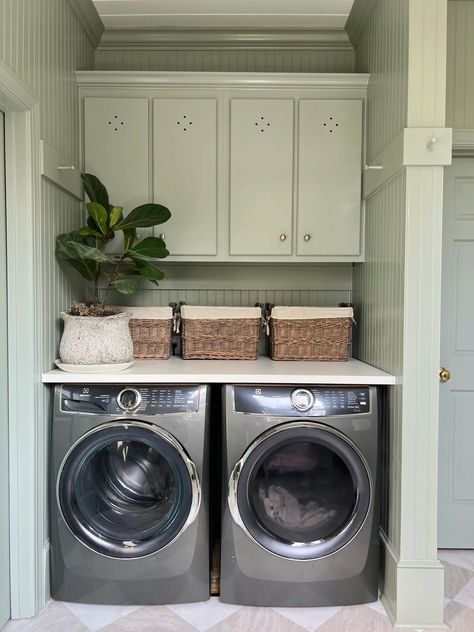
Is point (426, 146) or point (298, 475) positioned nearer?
point (426, 146)

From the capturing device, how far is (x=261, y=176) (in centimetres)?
245

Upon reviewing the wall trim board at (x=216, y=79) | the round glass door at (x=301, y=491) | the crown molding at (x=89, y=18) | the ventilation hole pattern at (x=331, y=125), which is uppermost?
the crown molding at (x=89, y=18)

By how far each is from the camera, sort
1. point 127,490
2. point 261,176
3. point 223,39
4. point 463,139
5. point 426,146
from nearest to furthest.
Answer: point 426,146 → point 127,490 → point 463,139 → point 261,176 → point 223,39

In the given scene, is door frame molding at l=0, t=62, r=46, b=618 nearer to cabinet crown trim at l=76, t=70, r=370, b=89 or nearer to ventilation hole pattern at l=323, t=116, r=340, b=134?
cabinet crown trim at l=76, t=70, r=370, b=89

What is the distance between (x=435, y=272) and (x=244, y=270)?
3.84ft

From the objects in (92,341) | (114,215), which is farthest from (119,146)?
(92,341)

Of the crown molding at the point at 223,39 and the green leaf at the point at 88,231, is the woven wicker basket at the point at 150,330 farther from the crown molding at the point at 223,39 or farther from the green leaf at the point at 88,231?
the crown molding at the point at 223,39

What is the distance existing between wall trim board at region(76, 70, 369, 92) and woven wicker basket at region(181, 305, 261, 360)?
113 centimetres

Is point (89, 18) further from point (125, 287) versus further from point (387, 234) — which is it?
point (387, 234)

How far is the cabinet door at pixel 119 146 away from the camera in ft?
7.93

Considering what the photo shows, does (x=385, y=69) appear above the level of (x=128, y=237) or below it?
above

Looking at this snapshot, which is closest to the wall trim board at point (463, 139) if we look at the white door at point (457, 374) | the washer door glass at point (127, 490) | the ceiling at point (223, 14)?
the white door at point (457, 374)

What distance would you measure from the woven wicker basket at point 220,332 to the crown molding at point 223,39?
1.55 meters

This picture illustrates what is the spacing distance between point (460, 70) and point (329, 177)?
0.81 m
